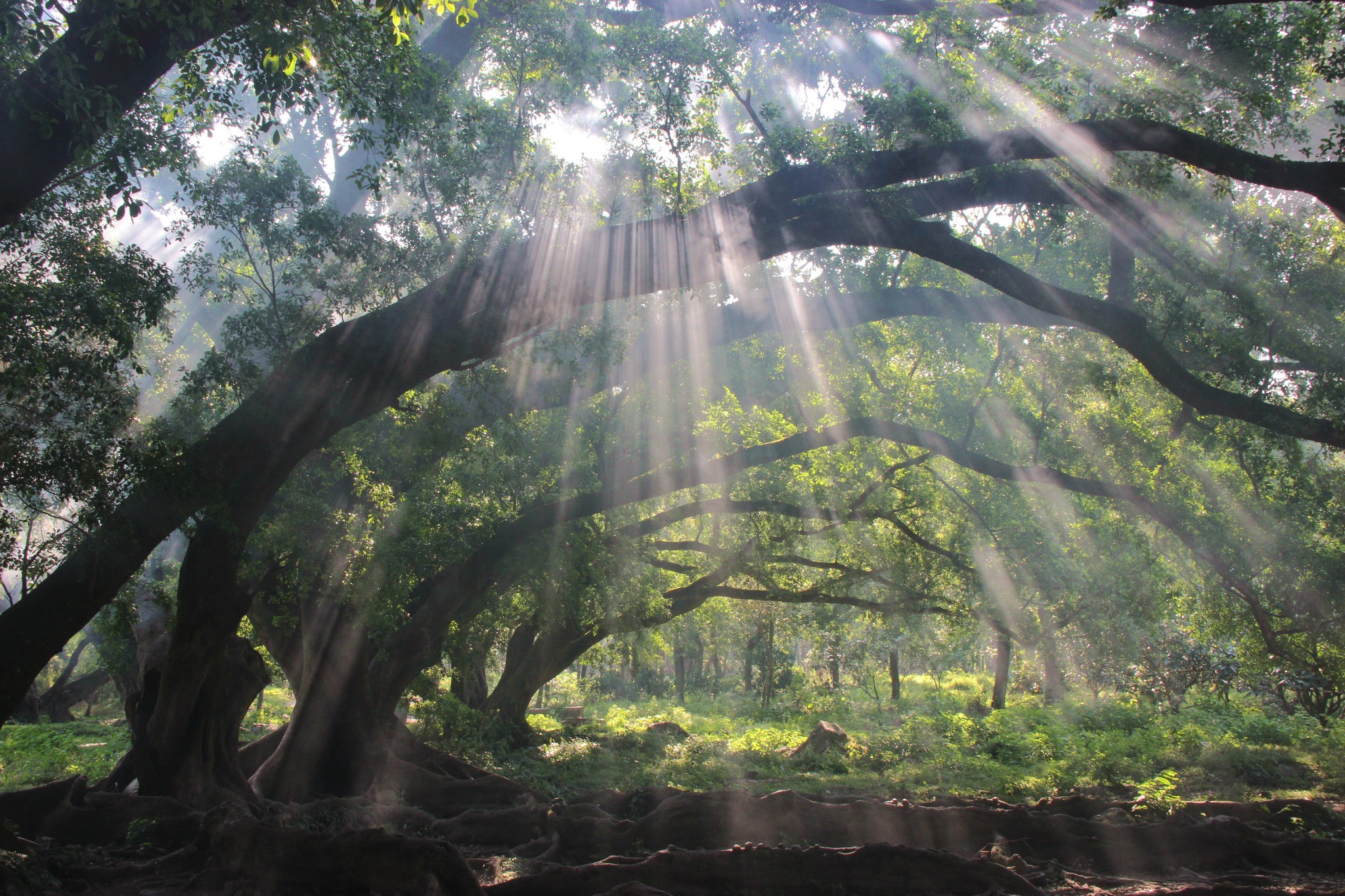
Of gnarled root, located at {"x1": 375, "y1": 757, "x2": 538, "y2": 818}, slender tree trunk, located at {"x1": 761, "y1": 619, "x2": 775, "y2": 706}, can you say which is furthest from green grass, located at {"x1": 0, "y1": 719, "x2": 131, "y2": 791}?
slender tree trunk, located at {"x1": 761, "y1": 619, "x2": 775, "y2": 706}

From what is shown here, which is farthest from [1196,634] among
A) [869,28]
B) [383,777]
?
[383,777]

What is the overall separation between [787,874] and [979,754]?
35.7 ft

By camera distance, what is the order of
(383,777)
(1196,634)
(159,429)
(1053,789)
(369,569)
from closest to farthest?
(159,429) → (369,569) → (383,777) → (1053,789) → (1196,634)

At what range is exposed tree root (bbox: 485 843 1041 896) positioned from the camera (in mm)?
6180

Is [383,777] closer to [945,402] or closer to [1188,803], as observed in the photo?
[1188,803]

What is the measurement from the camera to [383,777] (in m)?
10.6

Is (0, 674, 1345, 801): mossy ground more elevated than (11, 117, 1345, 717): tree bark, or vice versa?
(11, 117, 1345, 717): tree bark

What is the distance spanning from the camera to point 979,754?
51.2 ft

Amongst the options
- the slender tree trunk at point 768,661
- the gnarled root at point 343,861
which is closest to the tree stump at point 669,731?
the slender tree trunk at point 768,661

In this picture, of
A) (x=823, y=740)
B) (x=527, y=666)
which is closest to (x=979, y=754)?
(x=823, y=740)

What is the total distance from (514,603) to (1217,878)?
9453 mm

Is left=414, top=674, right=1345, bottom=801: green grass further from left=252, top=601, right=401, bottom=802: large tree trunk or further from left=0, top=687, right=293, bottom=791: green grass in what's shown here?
left=0, top=687, right=293, bottom=791: green grass

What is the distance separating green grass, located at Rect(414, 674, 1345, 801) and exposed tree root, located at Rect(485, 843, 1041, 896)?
561cm

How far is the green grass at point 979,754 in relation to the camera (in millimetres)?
12203
